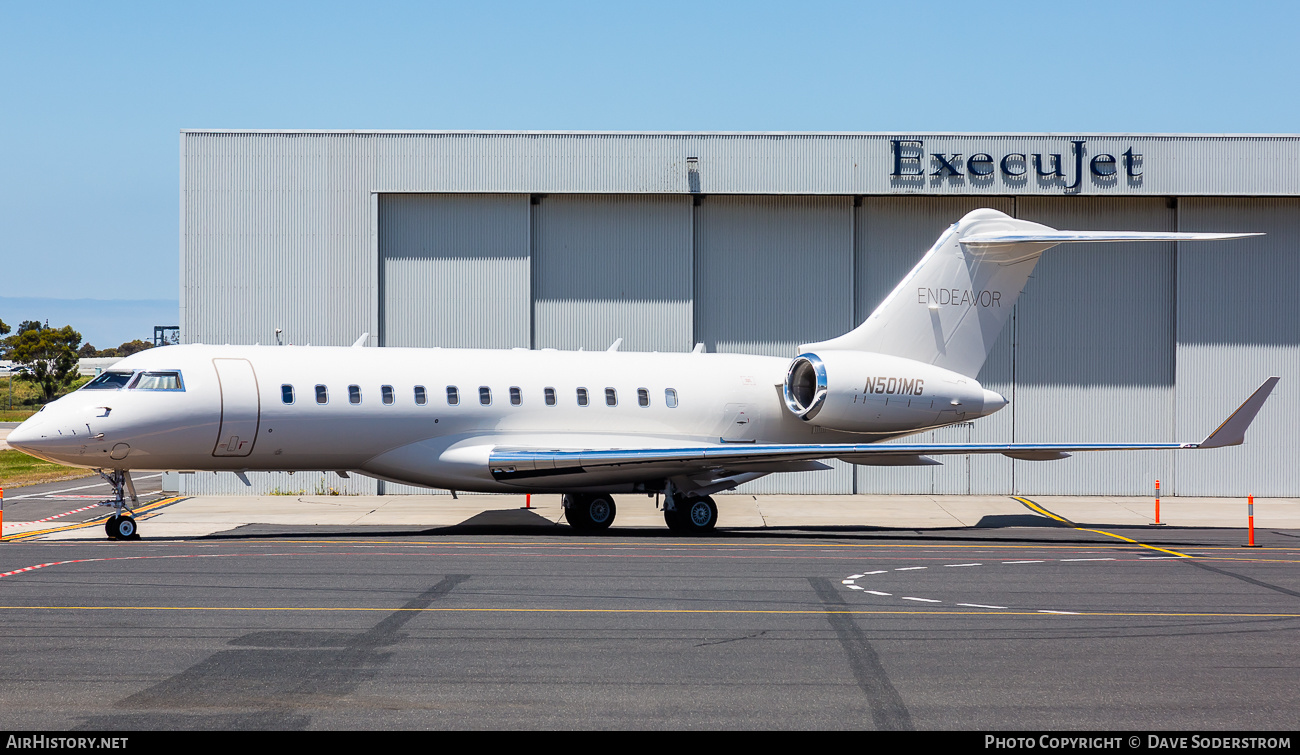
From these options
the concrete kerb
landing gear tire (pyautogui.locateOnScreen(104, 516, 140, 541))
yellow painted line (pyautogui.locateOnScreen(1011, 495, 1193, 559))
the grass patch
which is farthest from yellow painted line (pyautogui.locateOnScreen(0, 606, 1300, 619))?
the grass patch

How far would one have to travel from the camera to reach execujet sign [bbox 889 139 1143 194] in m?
31.8

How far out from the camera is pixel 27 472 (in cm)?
4122

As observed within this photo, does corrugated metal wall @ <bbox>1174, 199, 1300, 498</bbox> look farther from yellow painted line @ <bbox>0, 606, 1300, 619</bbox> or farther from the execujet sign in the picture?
yellow painted line @ <bbox>0, 606, 1300, 619</bbox>

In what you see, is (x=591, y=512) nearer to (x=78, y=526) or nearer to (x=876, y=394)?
(x=876, y=394)

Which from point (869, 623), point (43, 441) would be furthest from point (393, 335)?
point (869, 623)

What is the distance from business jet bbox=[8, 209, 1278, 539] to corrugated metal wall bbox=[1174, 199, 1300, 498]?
31.2ft

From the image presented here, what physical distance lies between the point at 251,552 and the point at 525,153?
16139 millimetres

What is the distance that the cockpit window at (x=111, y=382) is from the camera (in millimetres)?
20250

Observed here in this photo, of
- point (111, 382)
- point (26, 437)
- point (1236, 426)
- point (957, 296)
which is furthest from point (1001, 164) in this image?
point (26, 437)

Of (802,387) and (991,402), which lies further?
(991,402)

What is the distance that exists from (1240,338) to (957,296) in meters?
11.9

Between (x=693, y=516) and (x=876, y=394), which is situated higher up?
(x=876, y=394)

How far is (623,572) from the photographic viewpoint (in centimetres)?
1595

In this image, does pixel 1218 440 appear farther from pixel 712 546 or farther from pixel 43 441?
pixel 43 441
